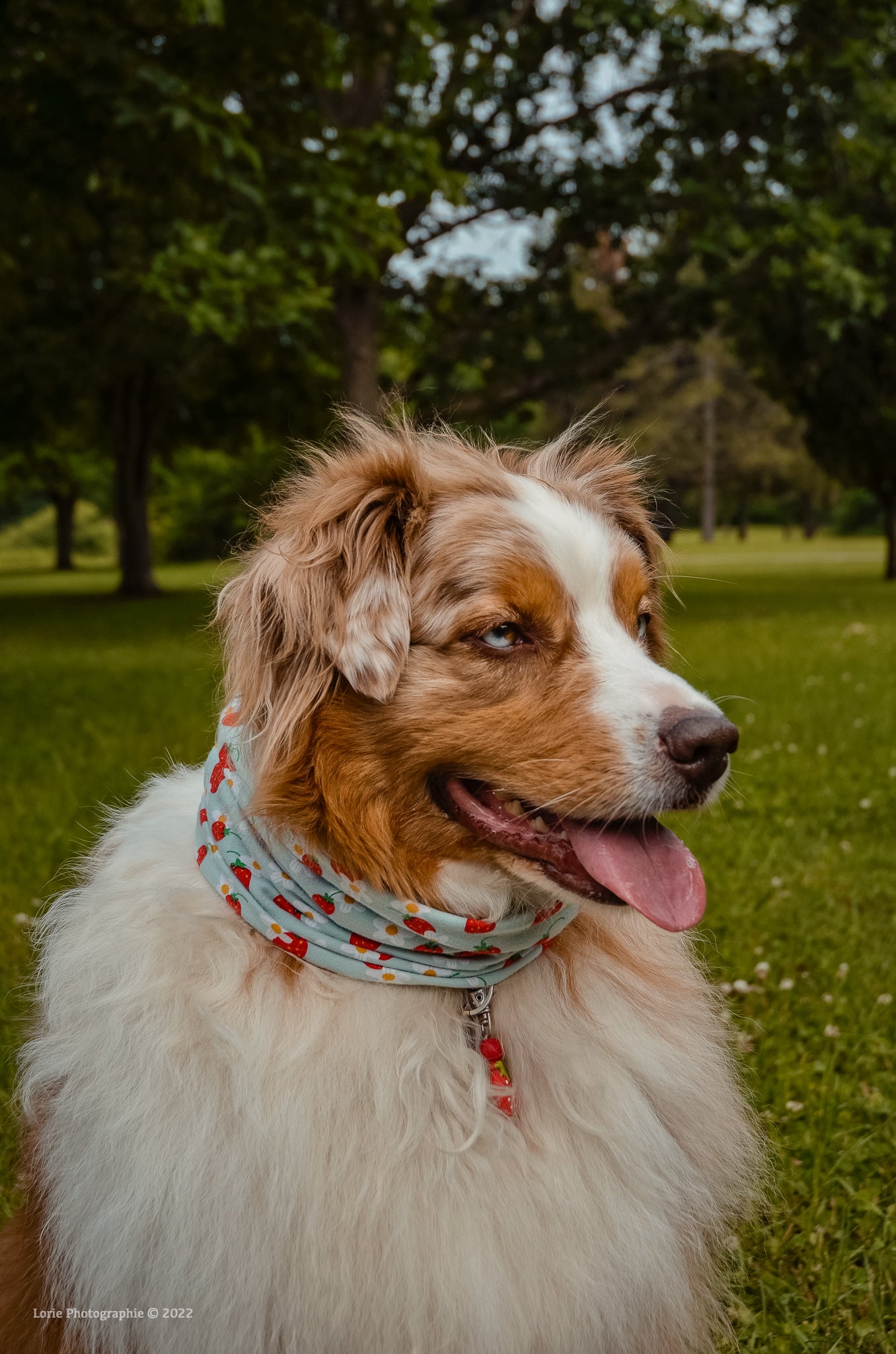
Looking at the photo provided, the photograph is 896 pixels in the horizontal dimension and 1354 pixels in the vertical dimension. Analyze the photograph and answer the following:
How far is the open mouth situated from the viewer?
2355 mm

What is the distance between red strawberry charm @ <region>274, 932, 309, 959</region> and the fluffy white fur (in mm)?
68

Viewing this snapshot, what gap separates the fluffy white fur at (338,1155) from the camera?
2.28 metres

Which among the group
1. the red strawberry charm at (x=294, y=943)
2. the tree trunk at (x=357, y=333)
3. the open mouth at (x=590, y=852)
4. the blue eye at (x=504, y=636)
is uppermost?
the tree trunk at (x=357, y=333)

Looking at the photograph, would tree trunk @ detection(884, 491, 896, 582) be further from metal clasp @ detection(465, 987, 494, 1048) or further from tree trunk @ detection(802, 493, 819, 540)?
tree trunk @ detection(802, 493, 819, 540)

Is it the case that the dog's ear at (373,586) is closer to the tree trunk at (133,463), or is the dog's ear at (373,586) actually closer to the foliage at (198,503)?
the tree trunk at (133,463)

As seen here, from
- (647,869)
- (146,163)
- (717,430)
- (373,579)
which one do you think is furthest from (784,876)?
(717,430)

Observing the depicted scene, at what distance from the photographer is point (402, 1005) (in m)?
2.44

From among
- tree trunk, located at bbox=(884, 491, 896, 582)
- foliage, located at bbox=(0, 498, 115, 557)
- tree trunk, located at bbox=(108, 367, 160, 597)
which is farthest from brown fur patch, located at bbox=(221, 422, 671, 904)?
foliage, located at bbox=(0, 498, 115, 557)

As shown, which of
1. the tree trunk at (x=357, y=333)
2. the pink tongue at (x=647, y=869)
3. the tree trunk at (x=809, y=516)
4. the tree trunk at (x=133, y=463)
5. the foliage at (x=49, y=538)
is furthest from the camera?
the tree trunk at (x=809, y=516)

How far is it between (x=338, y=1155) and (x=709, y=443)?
66096mm

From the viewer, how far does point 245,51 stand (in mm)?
9578

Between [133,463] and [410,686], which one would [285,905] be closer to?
[410,686]

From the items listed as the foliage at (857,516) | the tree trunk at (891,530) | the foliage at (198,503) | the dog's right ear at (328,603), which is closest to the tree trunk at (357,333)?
the dog's right ear at (328,603)

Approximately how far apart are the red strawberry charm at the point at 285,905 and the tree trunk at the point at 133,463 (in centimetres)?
2619
